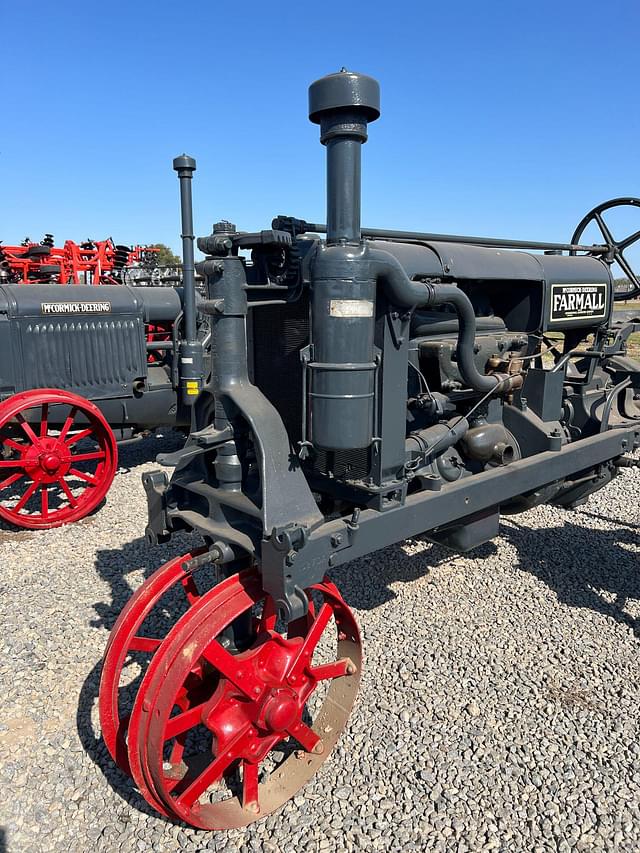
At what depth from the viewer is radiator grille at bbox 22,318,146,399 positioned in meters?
5.43

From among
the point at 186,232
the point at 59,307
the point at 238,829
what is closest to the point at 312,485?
the point at 238,829

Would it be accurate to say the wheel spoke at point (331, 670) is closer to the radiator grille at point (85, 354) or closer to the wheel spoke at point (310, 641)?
the wheel spoke at point (310, 641)

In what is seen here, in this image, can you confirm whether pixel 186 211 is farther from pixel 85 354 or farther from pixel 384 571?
pixel 384 571

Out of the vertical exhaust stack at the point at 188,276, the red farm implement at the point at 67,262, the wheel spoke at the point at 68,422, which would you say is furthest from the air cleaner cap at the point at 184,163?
the red farm implement at the point at 67,262

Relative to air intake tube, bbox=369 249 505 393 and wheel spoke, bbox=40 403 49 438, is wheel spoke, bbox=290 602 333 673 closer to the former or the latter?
air intake tube, bbox=369 249 505 393

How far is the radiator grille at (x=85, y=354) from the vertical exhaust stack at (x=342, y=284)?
399 cm

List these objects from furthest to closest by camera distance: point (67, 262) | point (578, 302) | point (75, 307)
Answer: point (67, 262) → point (75, 307) → point (578, 302)

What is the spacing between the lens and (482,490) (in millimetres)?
2713

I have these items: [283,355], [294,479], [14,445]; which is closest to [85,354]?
[14,445]

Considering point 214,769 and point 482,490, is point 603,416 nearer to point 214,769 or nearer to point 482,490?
point 482,490

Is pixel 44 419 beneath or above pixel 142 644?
above

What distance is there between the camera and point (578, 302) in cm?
368

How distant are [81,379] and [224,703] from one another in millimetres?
4098

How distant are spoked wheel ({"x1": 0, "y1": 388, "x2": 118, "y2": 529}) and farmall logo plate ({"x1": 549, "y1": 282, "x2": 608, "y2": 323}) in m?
3.39
